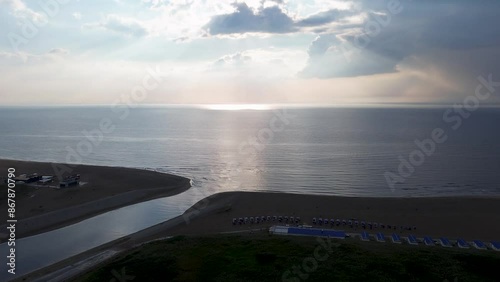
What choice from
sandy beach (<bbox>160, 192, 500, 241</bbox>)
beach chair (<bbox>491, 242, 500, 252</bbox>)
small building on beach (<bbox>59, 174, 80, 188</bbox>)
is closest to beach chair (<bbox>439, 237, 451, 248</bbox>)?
beach chair (<bbox>491, 242, 500, 252</bbox>)

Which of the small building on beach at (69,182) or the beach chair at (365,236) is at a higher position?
the small building on beach at (69,182)

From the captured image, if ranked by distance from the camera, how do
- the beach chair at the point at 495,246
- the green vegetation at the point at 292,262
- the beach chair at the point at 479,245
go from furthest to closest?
the beach chair at the point at 479,245
the beach chair at the point at 495,246
the green vegetation at the point at 292,262

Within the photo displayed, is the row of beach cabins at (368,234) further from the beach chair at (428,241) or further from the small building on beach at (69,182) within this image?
the small building on beach at (69,182)

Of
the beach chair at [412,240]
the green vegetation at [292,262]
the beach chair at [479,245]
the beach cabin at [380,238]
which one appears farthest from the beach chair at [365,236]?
the beach chair at [479,245]

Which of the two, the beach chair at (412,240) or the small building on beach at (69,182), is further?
the small building on beach at (69,182)

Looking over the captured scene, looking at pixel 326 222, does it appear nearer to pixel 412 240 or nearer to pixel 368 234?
pixel 368 234
